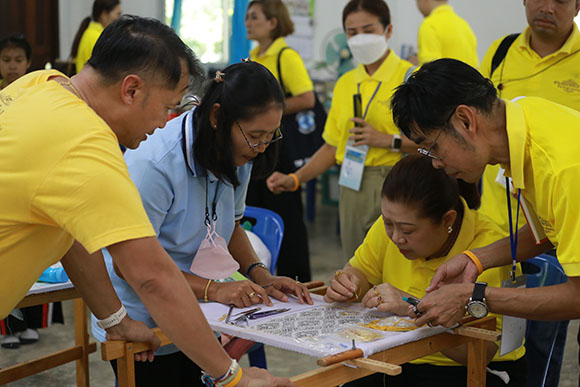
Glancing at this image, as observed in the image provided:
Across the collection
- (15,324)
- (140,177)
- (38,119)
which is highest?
(38,119)

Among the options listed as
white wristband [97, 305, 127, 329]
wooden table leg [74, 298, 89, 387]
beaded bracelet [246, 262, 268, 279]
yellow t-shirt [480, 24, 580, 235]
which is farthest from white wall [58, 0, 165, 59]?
white wristband [97, 305, 127, 329]

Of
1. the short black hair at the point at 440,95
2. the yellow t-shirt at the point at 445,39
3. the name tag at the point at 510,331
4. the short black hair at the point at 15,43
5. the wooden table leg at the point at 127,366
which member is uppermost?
the short black hair at the point at 440,95

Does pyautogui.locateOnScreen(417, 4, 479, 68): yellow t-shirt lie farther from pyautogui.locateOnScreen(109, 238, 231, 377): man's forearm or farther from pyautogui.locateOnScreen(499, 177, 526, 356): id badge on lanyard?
pyautogui.locateOnScreen(109, 238, 231, 377): man's forearm

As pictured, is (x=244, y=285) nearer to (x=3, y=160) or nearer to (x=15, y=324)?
(x=3, y=160)

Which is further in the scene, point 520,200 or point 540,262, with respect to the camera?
point 540,262

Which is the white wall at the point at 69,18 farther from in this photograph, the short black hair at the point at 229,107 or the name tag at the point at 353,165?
the short black hair at the point at 229,107

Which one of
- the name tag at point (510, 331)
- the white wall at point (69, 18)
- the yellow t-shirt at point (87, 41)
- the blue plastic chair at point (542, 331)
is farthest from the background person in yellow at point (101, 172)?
the white wall at point (69, 18)

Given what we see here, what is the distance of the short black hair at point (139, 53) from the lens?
132cm

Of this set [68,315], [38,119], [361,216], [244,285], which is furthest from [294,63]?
[38,119]

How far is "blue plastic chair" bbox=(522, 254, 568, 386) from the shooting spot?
2119 millimetres

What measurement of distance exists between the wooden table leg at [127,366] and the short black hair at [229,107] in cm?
50

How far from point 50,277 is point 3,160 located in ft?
3.68

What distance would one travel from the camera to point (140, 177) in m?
1.78

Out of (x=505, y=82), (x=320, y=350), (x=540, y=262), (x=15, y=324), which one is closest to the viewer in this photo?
(x=320, y=350)
